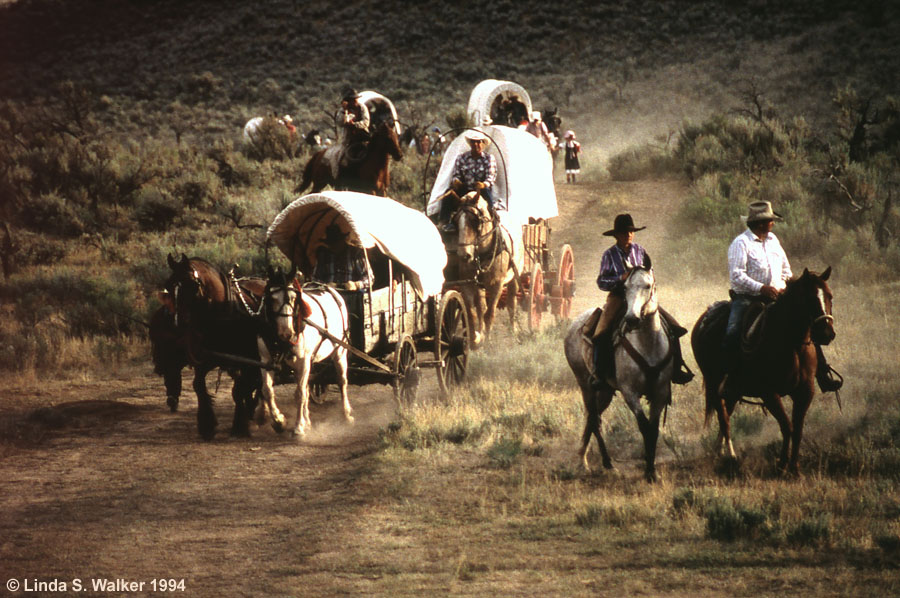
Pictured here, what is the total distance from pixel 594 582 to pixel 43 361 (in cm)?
1093

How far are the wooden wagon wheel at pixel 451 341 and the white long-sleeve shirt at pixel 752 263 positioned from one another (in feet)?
14.1

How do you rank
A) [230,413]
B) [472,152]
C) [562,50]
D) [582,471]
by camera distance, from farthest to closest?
[562,50] → [472,152] → [230,413] → [582,471]

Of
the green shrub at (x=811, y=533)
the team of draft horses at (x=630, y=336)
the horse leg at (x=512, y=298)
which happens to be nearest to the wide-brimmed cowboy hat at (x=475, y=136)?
the horse leg at (x=512, y=298)

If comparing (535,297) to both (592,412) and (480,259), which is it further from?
(592,412)

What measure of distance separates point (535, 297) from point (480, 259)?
260cm

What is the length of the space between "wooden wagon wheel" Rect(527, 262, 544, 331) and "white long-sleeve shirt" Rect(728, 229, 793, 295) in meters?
7.40

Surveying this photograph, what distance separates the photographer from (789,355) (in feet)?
28.1

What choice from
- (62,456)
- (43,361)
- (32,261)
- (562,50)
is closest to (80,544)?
(62,456)

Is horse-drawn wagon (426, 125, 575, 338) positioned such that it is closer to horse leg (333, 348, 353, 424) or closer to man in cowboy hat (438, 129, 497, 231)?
man in cowboy hat (438, 129, 497, 231)

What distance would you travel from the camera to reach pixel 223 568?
684 cm

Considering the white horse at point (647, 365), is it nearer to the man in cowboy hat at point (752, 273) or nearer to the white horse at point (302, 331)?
the man in cowboy hat at point (752, 273)

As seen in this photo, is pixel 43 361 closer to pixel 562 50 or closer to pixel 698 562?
pixel 698 562

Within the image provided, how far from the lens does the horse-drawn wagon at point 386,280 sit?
440 inches

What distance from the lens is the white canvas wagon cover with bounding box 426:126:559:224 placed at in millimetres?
15812
